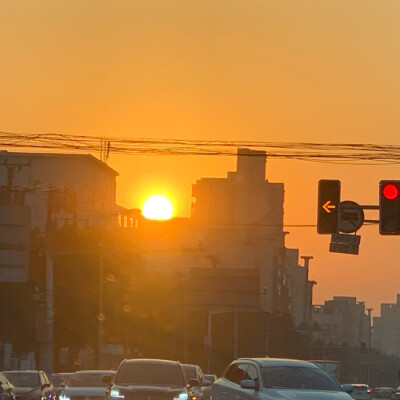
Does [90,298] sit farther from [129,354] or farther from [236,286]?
[236,286]

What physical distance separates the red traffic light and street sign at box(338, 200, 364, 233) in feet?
4.01

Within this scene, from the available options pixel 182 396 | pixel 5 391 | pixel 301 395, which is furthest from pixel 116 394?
pixel 301 395

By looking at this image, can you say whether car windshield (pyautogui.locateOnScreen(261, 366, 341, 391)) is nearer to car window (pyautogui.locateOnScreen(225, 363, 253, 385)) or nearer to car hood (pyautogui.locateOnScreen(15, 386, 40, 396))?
car window (pyautogui.locateOnScreen(225, 363, 253, 385))

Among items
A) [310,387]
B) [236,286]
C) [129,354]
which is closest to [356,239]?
[310,387]

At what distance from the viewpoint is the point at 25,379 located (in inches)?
1626

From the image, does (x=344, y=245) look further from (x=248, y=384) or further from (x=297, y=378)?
(x=248, y=384)

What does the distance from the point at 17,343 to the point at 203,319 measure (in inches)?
2559

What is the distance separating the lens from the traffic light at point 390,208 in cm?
3338

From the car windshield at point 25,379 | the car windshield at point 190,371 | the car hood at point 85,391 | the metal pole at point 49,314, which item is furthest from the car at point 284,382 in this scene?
the metal pole at point 49,314

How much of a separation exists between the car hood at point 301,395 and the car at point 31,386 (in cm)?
1471

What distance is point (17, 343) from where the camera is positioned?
7575cm

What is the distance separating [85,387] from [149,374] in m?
5.38

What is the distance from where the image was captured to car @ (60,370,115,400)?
3500cm

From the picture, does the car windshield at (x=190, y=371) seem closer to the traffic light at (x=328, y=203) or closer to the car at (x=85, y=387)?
the car at (x=85, y=387)
